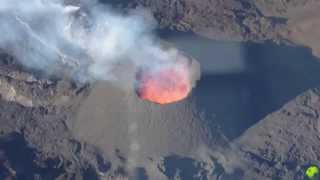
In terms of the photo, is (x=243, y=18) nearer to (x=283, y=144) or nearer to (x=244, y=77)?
(x=244, y=77)

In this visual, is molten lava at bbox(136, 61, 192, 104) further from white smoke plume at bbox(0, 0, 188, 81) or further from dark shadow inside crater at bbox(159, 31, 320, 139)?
dark shadow inside crater at bbox(159, 31, 320, 139)

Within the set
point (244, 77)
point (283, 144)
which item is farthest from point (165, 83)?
point (283, 144)

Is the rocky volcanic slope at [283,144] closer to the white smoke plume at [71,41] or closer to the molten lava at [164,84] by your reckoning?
the molten lava at [164,84]

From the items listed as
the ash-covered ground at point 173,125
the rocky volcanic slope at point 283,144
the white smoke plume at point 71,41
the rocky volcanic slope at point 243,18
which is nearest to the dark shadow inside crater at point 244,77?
the ash-covered ground at point 173,125

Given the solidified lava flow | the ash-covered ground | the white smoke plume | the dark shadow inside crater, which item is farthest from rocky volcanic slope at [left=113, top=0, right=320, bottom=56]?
the solidified lava flow

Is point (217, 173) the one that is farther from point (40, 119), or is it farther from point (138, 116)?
point (40, 119)
